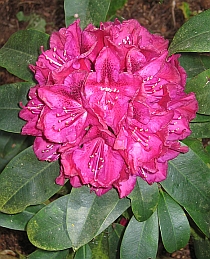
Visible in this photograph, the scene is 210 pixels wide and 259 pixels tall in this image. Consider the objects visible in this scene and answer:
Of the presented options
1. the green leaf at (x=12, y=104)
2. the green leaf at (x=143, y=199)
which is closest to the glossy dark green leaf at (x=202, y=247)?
the green leaf at (x=143, y=199)

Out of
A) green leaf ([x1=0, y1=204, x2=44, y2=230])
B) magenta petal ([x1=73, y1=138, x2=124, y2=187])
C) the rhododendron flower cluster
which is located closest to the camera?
the rhododendron flower cluster

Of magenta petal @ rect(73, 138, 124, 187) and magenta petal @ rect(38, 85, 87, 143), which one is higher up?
magenta petal @ rect(38, 85, 87, 143)

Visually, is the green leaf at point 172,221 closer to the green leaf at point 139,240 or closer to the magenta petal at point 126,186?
the green leaf at point 139,240

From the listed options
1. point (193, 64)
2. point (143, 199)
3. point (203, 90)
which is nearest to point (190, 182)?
point (143, 199)

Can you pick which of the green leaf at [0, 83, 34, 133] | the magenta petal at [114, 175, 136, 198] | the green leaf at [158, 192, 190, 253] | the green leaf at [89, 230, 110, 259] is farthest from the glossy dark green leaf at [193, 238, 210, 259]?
the green leaf at [0, 83, 34, 133]

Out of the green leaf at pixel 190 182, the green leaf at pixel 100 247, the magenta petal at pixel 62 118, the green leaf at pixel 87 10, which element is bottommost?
the green leaf at pixel 100 247

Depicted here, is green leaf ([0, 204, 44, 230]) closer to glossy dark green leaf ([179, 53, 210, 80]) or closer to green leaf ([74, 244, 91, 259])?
green leaf ([74, 244, 91, 259])

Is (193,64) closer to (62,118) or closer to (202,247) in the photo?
(62,118)
